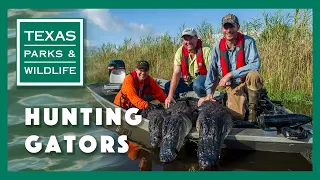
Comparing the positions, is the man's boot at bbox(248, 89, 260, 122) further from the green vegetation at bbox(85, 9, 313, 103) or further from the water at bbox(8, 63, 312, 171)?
the green vegetation at bbox(85, 9, 313, 103)

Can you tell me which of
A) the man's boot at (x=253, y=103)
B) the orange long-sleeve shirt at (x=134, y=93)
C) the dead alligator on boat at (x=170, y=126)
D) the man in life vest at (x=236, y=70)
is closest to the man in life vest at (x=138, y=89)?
the orange long-sleeve shirt at (x=134, y=93)

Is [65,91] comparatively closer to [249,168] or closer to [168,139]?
[168,139]

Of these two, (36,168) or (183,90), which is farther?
(183,90)

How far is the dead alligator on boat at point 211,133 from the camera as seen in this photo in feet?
14.2

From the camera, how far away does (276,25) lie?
907cm

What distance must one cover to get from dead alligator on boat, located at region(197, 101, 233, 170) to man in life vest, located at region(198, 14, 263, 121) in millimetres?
472

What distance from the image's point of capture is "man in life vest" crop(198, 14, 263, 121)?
4949 mm

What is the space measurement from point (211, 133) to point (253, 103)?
0.96 m

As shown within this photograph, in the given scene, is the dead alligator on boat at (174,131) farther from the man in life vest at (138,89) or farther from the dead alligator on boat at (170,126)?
the man in life vest at (138,89)

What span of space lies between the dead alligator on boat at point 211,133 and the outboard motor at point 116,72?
445 centimetres

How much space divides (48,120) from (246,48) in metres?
2.47

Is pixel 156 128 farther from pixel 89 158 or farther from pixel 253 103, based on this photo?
pixel 253 103

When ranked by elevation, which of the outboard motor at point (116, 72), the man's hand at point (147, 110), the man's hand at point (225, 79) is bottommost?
the man's hand at point (147, 110)

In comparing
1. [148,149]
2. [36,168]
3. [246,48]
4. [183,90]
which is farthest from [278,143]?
[36,168]
